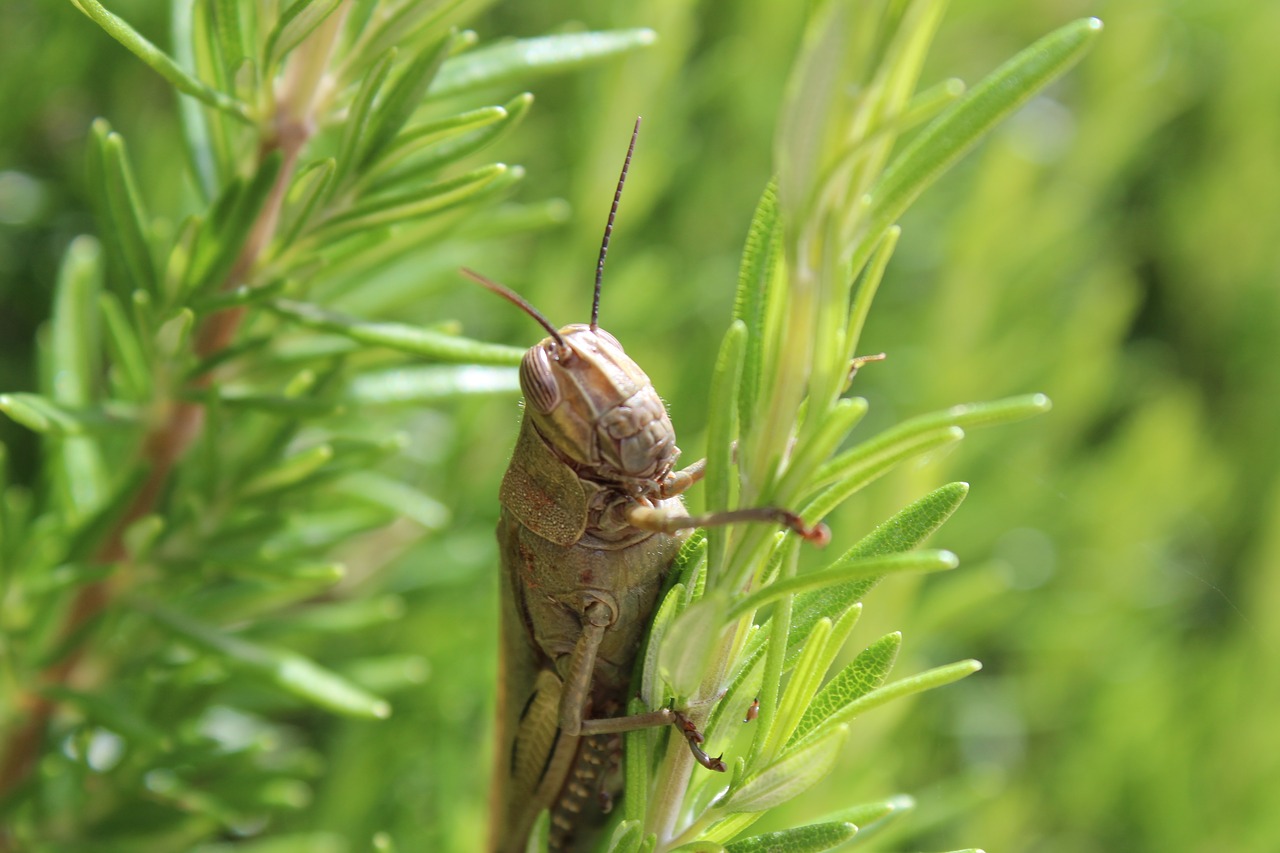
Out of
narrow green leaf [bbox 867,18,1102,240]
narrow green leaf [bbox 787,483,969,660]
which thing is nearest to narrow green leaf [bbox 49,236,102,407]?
narrow green leaf [bbox 787,483,969,660]

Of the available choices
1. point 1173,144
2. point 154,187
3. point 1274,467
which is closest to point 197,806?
point 154,187

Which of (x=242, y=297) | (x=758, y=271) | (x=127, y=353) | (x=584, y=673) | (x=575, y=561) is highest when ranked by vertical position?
(x=758, y=271)

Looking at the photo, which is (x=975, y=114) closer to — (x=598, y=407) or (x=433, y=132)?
(x=433, y=132)

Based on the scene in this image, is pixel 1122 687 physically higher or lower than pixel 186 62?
lower

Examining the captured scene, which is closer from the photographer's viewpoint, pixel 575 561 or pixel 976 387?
pixel 575 561

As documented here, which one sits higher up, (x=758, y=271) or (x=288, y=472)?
(x=758, y=271)

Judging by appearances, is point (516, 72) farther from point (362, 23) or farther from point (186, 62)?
point (186, 62)

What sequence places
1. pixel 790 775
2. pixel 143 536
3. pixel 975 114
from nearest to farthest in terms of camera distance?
pixel 975 114 → pixel 790 775 → pixel 143 536

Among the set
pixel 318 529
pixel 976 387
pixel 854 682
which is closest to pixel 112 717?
pixel 318 529

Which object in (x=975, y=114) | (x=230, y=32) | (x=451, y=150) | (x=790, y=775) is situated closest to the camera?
(x=975, y=114)
